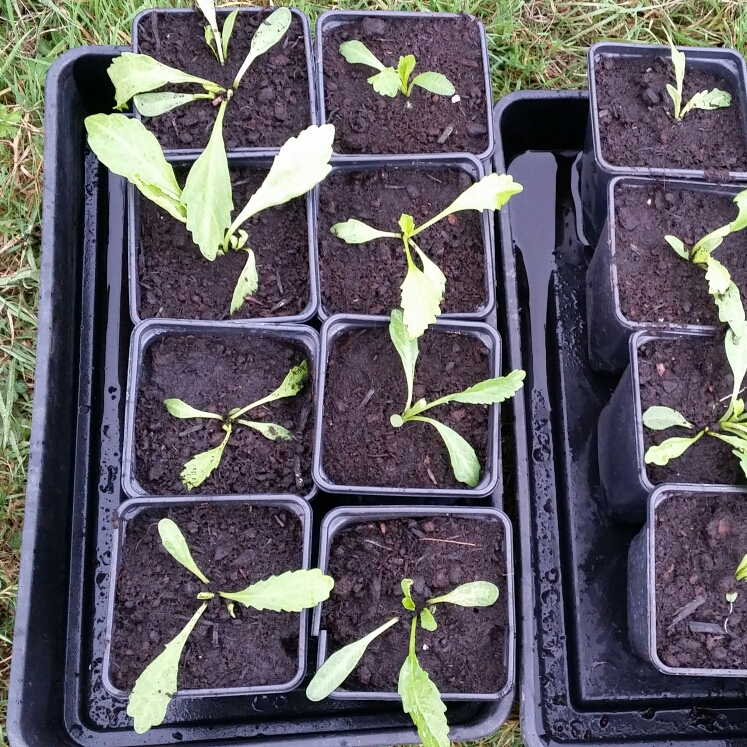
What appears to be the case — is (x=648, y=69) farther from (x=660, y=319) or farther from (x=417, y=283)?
(x=417, y=283)

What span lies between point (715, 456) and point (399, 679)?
2.04 feet

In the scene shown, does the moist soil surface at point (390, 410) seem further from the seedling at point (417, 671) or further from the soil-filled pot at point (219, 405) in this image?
the seedling at point (417, 671)

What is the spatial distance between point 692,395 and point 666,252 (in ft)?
0.84

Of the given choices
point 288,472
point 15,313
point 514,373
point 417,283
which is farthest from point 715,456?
point 15,313

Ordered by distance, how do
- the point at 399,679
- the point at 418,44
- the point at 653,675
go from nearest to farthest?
the point at 399,679 → the point at 653,675 → the point at 418,44

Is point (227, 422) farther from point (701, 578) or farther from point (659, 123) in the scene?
point (659, 123)

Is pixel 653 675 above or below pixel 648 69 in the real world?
below

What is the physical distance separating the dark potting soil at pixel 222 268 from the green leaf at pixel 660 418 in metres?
0.58

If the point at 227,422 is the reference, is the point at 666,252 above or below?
above

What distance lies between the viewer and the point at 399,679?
1064 millimetres

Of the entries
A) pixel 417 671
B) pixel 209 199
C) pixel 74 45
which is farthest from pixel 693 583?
pixel 74 45

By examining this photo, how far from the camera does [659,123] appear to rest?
1375 mm

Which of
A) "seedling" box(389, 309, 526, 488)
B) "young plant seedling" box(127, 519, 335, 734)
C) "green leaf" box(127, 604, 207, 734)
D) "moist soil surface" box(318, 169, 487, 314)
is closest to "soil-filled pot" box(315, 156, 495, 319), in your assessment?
"moist soil surface" box(318, 169, 487, 314)

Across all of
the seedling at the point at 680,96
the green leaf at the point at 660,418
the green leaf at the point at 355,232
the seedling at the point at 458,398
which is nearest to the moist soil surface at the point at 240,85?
the green leaf at the point at 355,232
